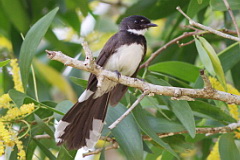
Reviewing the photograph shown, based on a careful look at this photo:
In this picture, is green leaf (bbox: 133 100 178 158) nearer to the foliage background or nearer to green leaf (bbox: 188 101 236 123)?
the foliage background

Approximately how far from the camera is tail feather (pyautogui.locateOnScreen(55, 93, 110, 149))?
3.71 metres

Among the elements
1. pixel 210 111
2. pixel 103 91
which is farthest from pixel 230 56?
pixel 103 91

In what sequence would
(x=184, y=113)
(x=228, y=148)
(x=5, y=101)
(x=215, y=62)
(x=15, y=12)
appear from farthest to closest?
1. (x=15, y=12)
2. (x=228, y=148)
3. (x=184, y=113)
4. (x=5, y=101)
5. (x=215, y=62)

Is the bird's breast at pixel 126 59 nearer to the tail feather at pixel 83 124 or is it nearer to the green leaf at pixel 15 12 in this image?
the tail feather at pixel 83 124

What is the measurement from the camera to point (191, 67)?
166 inches

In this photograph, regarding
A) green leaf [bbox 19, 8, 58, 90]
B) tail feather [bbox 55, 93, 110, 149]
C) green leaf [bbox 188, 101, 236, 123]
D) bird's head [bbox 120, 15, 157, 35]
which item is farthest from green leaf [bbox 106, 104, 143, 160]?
bird's head [bbox 120, 15, 157, 35]

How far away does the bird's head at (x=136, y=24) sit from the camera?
14.5 ft

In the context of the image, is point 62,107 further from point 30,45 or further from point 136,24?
point 136,24

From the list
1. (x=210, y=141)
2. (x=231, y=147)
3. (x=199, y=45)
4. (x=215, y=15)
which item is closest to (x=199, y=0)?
(x=199, y=45)

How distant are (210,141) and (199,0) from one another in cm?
161

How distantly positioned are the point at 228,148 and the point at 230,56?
85cm

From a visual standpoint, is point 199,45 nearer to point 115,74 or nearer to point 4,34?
point 115,74

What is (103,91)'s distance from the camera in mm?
4211

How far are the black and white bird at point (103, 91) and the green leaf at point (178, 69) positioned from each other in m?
0.16
